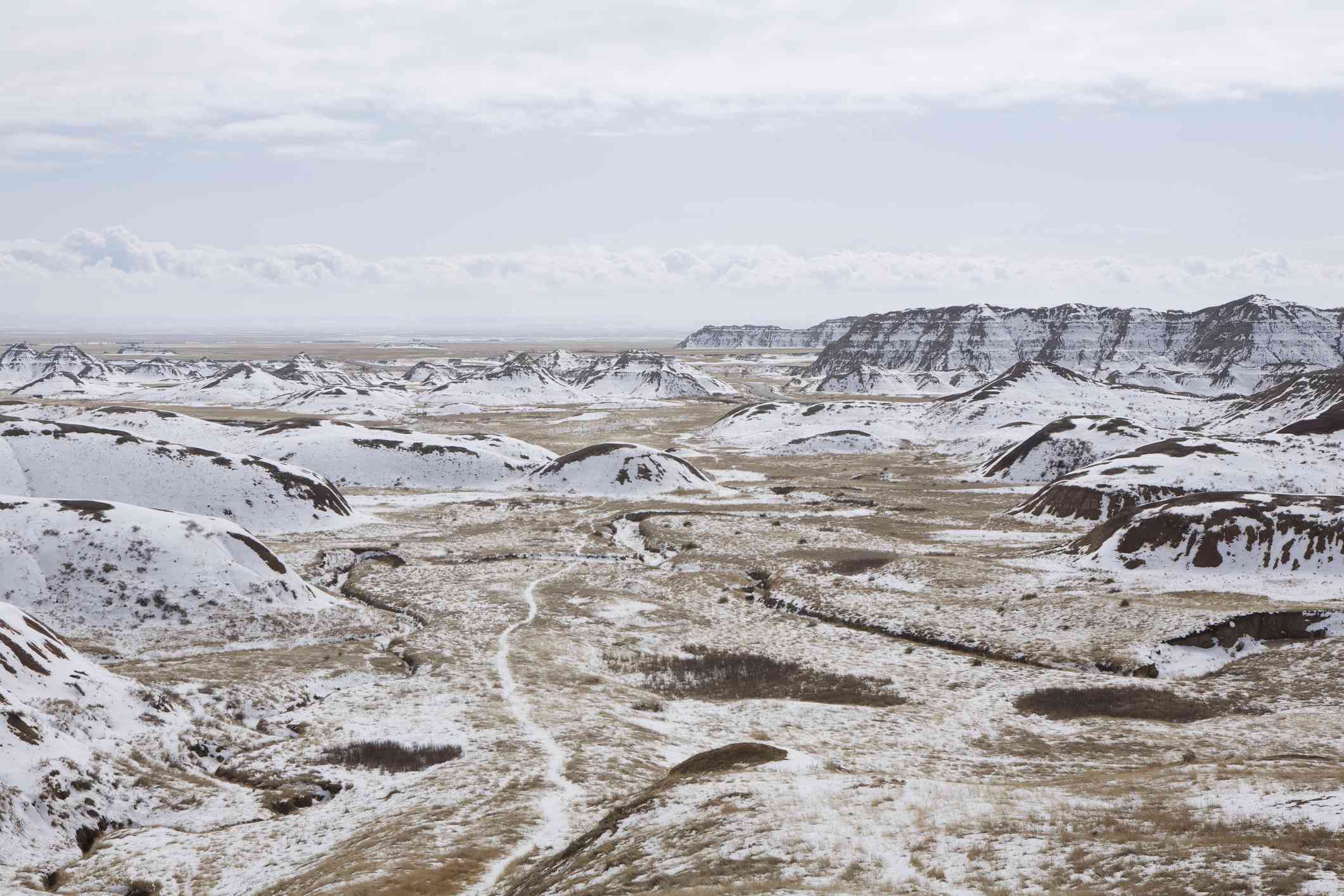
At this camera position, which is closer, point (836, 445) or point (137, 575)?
point (137, 575)

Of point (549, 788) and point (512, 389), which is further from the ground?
point (512, 389)

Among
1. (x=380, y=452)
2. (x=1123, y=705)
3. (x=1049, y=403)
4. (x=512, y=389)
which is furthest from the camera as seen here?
(x=512, y=389)

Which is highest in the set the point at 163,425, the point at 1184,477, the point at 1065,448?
the point at 1065,448

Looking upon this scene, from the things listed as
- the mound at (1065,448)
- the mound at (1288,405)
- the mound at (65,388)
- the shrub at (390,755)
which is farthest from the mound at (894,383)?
the shrub at (390,755)

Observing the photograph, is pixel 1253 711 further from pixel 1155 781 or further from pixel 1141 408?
pixel 1141 408

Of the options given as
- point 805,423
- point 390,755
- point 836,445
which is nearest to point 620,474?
point 836,445

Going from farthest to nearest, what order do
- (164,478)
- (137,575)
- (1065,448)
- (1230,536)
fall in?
1. (1065,448)
2. (164,478)
3. (1230,536)
4. (137,575)

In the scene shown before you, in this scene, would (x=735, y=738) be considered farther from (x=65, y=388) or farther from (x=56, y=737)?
(x=65, y=388)

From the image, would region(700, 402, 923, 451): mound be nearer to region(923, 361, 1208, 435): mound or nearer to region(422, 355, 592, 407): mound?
region(923, 361, 1208, 435): mound
